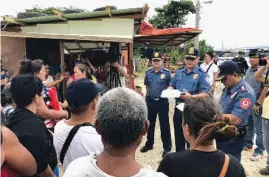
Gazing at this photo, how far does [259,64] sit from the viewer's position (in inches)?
215

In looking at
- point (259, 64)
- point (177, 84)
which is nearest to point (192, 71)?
point (177, 84)

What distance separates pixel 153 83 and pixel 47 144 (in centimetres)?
353

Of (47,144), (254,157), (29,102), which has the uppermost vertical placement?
(29,102)

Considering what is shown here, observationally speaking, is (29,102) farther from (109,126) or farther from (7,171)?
(109,126)

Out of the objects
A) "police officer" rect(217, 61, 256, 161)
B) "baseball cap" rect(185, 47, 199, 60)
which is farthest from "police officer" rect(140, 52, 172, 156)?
"police officer" rect(217, 61, 256, 161)

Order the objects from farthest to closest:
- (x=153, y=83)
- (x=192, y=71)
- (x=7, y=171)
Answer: (x=153, y=83), (x=192, y=71), (x=7, y=171)

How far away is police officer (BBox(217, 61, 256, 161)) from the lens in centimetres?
333

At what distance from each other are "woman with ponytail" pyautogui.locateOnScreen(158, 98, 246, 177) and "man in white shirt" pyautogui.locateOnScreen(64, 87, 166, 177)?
42cm

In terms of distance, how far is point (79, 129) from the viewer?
7.10 ft

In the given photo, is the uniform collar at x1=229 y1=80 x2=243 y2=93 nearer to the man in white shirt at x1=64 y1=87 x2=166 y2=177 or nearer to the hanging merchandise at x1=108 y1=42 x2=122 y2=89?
the man in white shirt at x1=64 y1=87 x2=166 y2=177

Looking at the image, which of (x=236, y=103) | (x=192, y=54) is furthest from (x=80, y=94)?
(x=192, y=54)

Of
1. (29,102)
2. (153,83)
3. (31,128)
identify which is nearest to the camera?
(31,128)

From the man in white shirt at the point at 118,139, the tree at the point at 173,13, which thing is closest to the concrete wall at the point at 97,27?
the man in white shirt at the point at 118,139

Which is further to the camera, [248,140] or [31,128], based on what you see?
→ [248,140]
